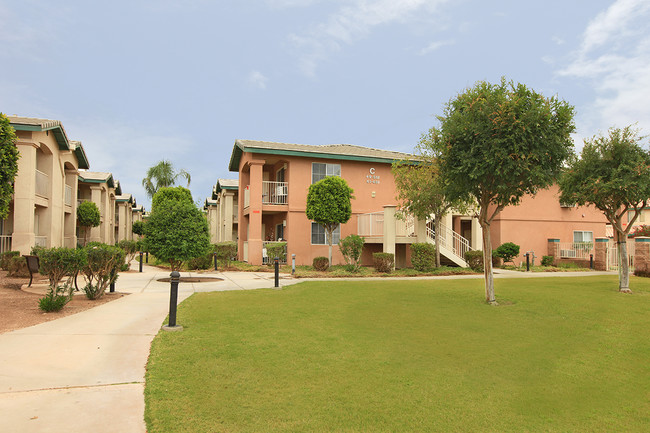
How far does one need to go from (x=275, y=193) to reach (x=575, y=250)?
18001mm

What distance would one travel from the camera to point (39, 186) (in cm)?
2020

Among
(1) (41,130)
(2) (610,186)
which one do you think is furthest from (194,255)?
(2) (610,186)

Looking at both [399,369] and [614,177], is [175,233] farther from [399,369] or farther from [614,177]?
[614,177]

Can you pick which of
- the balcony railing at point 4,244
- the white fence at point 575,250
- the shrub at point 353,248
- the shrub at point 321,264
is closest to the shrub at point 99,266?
the shrub at point 353,248

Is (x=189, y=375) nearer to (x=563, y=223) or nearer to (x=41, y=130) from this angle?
(x=41, y=130)

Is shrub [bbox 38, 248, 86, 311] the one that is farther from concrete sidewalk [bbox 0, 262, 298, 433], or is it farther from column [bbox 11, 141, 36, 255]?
column [bbox 11, 141, 36, 255]

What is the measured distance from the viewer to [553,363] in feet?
18.8

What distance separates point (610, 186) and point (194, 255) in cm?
1403

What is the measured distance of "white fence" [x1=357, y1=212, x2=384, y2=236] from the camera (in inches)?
848

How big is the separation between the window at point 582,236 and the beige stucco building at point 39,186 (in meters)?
30.1

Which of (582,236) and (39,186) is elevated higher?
(39,186)

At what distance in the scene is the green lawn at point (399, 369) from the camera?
3902 mm

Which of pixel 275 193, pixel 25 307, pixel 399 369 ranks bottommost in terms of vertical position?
pixel 399 369

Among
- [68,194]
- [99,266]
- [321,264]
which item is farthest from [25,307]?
[68,194]
